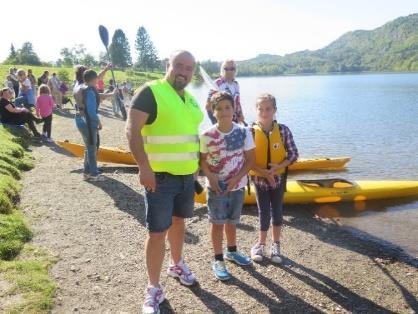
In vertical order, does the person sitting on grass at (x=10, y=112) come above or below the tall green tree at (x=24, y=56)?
below

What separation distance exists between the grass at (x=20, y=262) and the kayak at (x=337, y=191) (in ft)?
10.3

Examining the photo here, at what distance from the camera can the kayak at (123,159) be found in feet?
36.6

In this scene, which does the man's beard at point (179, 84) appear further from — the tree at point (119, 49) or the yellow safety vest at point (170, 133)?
the tree at point (119, 49)

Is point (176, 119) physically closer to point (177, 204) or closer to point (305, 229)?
point (177, 204)

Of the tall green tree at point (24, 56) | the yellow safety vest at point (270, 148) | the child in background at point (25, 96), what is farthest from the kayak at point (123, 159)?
the tall green tree at point (24, 56)

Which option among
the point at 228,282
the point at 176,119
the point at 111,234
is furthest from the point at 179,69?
the point at 111,234

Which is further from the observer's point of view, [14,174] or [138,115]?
[14,174]

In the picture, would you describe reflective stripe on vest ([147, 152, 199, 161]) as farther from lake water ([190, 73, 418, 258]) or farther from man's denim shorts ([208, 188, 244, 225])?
lake water ([190, 73, 418, 258])

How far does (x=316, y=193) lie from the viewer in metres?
8.41

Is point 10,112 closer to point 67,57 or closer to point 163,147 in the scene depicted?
point 163,147

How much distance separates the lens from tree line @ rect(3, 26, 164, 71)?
290 ft

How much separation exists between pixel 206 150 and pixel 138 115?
1279 millimetres

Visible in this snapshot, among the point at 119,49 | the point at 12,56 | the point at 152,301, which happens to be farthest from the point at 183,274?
the point at 119,49

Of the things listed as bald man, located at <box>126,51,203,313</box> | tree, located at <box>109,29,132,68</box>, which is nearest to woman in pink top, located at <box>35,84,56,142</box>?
bald man, located at <box>126,51,203,313</box>
